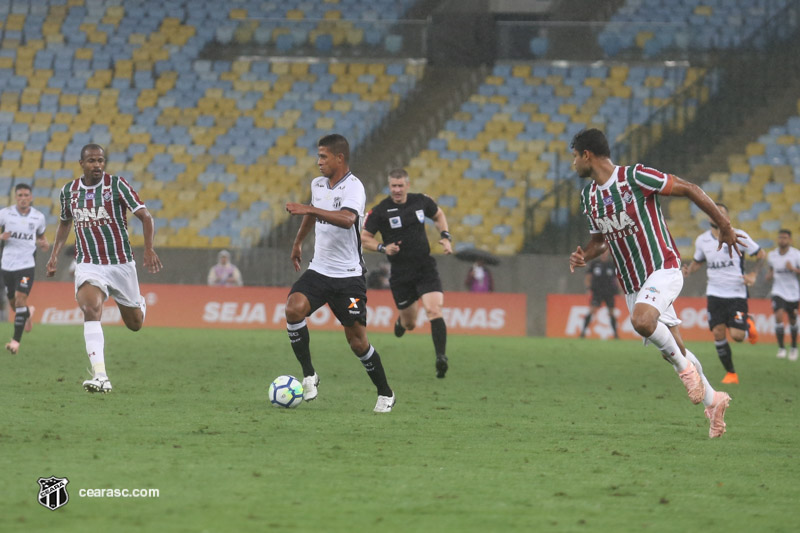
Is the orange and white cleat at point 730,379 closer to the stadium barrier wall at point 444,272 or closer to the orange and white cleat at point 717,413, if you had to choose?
the orange and white cleat at point 717,413

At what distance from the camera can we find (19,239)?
1653cm

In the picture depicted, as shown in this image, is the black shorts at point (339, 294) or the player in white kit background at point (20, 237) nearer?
the black shorts at point (339, 294)

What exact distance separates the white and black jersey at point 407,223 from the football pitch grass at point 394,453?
1.45 metres

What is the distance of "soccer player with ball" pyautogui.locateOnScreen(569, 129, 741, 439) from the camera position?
8133 mm

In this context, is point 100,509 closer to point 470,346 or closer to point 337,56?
point 470,346

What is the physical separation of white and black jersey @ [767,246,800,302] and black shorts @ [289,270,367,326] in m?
12.0

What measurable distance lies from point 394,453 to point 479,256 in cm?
1755

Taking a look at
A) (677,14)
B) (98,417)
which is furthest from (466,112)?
(98,417)

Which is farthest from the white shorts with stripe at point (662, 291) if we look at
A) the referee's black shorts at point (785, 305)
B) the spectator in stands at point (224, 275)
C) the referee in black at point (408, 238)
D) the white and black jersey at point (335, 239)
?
the spectator in stands at point (224, 275)

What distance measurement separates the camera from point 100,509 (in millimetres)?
5141

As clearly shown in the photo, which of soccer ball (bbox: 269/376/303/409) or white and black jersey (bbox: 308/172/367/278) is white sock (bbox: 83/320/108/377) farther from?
white and black jersey (bbox: 308/172/367/278)

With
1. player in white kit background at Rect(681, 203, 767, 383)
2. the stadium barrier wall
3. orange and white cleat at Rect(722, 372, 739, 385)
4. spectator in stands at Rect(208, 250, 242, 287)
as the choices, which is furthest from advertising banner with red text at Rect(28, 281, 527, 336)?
orange and white cleat at Rect(722, 372, 739, 385)

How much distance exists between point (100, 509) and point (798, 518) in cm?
330

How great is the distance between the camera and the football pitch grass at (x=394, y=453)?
525 centimetres
